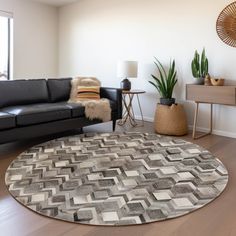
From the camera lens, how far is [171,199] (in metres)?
2.17

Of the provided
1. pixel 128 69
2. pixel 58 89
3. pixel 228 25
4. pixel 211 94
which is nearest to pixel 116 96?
pixel 128 69

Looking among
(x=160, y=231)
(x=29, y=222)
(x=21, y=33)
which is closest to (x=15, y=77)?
(x=21, y=33)

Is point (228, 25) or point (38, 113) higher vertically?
point (228, 25)

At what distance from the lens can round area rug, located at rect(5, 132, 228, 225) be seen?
6.56 feet

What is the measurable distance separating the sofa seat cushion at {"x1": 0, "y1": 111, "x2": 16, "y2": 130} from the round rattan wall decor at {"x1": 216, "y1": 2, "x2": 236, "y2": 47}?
2987 millimetres

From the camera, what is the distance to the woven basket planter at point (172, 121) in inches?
163

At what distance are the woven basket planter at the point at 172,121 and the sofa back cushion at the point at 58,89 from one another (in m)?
1.44

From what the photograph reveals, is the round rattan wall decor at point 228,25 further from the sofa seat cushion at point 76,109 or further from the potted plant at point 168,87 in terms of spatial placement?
the sofa seat cushion at point 76,109

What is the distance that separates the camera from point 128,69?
4570mm

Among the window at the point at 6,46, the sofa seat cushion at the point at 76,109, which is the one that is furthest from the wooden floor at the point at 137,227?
the window at the point at 6,46

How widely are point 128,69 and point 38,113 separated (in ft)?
5.86

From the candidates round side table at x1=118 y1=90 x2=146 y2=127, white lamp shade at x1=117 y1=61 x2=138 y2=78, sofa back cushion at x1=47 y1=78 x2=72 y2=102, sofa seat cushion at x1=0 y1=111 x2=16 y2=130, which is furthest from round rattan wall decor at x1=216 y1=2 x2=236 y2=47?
sofa seat cushion at x1=0 y1=111 x2=16 y2=130

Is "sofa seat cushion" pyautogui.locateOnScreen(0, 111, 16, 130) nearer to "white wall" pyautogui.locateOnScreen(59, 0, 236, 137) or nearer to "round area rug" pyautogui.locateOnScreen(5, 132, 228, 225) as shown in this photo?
"round area rug" pyautogui.locateOnScreen(5, 132, 228, 225)

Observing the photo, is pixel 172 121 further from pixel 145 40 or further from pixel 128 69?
pixel 145 40
